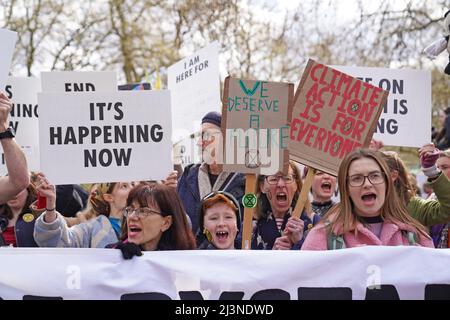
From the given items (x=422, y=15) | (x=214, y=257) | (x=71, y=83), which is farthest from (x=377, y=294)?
(x=422, y=15)

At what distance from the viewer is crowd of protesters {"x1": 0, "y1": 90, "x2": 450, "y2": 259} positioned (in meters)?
4.15

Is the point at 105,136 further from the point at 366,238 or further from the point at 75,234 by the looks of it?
the point at 366,238

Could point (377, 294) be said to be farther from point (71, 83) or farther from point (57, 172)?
point (71, 83)

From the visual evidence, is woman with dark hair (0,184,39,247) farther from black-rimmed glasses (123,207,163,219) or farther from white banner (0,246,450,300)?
white banner (0,246,450,300)

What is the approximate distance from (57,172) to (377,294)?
1839mm

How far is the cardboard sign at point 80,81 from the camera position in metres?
6.13

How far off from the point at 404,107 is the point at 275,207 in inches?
70.7

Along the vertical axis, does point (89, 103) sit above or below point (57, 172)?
above

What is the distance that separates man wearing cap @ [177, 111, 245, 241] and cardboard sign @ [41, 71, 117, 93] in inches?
36.6

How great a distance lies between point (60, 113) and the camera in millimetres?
4688

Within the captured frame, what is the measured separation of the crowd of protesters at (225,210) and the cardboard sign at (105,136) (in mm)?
151

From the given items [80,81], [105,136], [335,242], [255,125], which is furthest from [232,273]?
[80,81]
